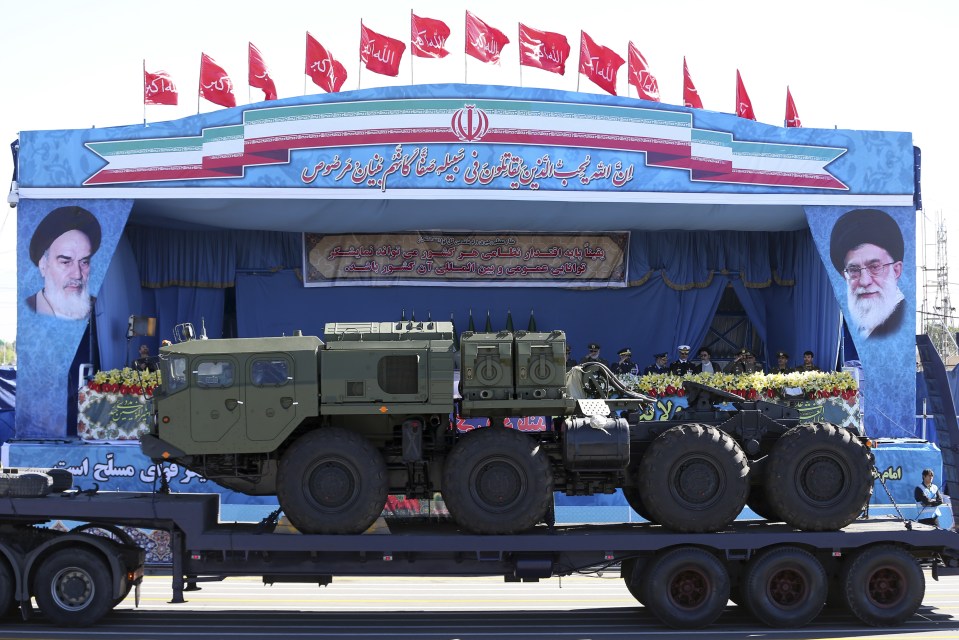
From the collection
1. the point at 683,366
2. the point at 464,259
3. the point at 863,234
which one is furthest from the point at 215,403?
the point at 863,234

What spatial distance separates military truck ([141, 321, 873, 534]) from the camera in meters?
12.6

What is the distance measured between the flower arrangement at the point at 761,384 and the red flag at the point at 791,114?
607 cm

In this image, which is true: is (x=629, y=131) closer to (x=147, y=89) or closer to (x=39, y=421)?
(x=147, y=89)

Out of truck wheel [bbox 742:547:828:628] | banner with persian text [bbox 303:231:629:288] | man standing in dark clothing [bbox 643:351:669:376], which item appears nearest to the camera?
truck wheel [bbox 742:547:828:628]

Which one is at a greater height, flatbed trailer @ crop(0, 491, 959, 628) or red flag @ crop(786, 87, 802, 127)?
red flag @ crop(786, 87, 802, 127)

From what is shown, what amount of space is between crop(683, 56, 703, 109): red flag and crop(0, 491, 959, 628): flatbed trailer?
43.7 feet

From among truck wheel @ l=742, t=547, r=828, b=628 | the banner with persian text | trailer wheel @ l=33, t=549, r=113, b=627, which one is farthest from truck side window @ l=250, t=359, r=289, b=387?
the banner with persian text

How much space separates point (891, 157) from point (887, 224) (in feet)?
4.96

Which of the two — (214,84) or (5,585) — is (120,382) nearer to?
(214,84)

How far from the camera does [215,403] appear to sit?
12.7 m

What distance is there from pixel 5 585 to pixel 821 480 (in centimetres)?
1008

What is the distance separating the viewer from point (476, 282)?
1043 inches

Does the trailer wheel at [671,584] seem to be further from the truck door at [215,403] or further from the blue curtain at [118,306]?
the blue curtain at [118,306]

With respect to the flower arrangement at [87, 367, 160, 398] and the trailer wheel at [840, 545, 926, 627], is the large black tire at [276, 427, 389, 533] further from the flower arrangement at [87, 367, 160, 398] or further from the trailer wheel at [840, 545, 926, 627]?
the flower arrangement at [87, 367, 160, 398]
